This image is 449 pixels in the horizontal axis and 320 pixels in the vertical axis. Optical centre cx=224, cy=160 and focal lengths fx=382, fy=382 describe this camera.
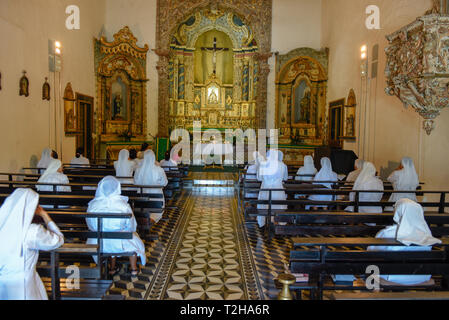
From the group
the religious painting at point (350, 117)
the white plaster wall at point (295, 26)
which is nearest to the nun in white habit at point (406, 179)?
the religious painting at point (350, 117)

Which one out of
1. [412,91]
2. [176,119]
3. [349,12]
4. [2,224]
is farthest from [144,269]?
[176,119]

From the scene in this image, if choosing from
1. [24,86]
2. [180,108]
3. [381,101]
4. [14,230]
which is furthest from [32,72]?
[381,101]

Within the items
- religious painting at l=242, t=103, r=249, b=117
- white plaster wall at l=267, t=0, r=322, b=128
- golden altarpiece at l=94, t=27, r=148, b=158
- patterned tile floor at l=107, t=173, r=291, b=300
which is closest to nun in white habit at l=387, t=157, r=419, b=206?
patterned tile floor at l=107, t=173, r=291, b=300

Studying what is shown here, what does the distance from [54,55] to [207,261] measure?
899cm

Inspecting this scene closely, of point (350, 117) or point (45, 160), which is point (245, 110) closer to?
point (350, 117)

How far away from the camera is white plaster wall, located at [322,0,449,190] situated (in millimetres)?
8688

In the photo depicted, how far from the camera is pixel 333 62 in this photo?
15.3m

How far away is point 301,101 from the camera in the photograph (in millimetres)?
16828

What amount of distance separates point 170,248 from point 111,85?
1128 centimetres

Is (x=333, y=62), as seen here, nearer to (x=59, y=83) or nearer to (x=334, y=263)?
(x=59, y=83)

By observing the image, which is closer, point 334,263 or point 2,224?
point 2,224

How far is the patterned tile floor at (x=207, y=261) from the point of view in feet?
15.1

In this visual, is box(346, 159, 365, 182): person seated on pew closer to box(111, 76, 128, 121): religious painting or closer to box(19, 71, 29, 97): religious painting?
box(19, 71, 29, 97): religious painting

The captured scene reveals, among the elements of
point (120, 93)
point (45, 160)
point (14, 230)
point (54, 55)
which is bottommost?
point (14, 230)
